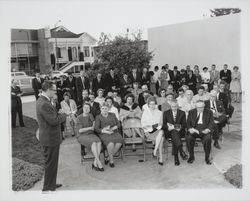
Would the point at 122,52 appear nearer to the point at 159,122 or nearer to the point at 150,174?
the point at 159,122

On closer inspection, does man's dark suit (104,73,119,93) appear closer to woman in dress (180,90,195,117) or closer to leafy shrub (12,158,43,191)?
woman in dress (180,90,195,117)

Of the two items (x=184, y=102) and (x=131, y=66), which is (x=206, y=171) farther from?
(x=131, y=66)

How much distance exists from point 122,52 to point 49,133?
8.11 metres

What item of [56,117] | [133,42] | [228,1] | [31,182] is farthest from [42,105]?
[133,42]

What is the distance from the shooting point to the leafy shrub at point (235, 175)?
A: 15.8ft

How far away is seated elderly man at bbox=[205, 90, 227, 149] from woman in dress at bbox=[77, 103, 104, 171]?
7.83ft

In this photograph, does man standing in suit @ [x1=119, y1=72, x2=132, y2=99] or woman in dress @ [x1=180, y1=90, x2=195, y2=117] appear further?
man standing in suit @ [x1=119, y1=72, x2=132, y2=99]

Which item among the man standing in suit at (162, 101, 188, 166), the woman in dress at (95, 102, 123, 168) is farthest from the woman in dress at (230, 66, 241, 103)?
the woman in dress at (95, 102, 123, 168)

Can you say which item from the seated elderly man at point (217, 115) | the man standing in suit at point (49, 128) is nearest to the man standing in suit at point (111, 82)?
the seated elderly man at point (217, 115)

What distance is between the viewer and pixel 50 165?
477cm

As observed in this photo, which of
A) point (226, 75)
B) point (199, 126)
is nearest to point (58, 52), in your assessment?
point (226, 75)

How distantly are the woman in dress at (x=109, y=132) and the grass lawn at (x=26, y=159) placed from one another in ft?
4.11

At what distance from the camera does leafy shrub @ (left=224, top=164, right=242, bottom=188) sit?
4.80m

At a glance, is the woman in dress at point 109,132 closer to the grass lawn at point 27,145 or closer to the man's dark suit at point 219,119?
the grass lawn at point 27,145
